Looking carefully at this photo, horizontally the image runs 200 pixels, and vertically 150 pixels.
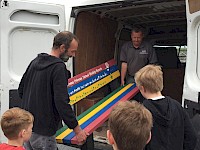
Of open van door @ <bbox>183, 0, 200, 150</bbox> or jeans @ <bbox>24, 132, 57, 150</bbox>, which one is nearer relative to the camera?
jeans @ <bbox>24, 132, 57, 150</bbox>

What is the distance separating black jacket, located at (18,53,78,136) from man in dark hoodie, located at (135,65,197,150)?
2.28 ft

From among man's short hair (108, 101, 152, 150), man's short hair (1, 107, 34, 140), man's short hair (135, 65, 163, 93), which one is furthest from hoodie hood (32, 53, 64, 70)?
man's short hair (108, 101, 152, 150)

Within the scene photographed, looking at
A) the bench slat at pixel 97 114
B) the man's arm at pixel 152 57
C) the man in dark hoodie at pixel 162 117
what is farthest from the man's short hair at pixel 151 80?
the man's arm at pixel 152 57

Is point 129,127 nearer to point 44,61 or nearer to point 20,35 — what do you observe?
point 44,61

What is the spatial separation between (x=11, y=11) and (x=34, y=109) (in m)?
1.33

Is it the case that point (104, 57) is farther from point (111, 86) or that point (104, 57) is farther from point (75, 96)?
point (75, 96)

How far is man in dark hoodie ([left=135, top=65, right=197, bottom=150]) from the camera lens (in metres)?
2.13

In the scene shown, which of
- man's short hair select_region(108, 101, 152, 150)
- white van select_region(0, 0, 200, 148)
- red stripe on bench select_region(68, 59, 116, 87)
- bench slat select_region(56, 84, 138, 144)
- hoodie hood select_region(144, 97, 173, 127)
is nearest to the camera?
man's short hair select_region(108, 101, 152, 150)

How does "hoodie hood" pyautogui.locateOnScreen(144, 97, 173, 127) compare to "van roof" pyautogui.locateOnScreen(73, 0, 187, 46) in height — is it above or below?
below

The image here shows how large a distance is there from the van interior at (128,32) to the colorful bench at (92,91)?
0.19 metres

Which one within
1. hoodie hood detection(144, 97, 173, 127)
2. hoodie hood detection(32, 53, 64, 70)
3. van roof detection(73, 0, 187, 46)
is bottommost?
hoodie hood detection(144, 97, 173, 127)

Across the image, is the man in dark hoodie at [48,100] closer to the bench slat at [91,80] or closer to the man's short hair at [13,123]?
the man's short hair at [13,123]

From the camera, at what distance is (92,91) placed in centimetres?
445

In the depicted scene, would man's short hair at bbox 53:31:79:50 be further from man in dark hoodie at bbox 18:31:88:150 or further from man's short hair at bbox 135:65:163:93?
man's short hair at bbox 135:65:163:93
